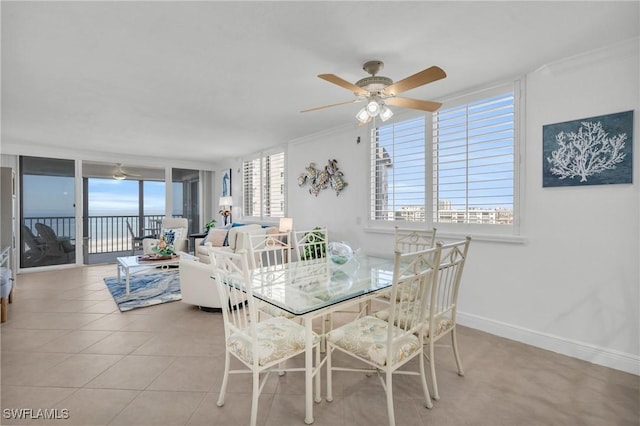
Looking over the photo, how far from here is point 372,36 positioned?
208cm

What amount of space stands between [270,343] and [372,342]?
0.59m

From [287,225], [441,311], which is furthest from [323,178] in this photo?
[441,311]

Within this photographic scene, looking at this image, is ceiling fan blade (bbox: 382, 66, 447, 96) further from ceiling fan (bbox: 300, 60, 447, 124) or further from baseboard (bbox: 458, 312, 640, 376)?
baseboard (bbox: 458, 312, 640, 376)

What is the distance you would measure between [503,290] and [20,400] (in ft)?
12.4

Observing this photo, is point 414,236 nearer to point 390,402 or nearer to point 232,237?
point 390,402

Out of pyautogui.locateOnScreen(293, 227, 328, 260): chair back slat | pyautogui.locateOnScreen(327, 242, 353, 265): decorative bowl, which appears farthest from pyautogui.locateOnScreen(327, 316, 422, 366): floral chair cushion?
pyautogui.locateOnScreen(293, 227, 328, 260): chair back slat

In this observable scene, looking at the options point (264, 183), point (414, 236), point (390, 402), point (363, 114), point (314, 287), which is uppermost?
point (363, 114)

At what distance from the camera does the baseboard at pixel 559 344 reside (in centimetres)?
226

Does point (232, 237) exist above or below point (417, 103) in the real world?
below

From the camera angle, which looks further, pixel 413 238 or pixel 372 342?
pixel 413 238

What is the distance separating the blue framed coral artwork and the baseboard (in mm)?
1304

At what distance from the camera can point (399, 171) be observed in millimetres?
3705

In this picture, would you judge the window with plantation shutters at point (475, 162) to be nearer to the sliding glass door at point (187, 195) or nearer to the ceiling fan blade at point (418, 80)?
the ceiling fan blade at point (418, 80)

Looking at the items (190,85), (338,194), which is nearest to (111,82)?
(190,85)
